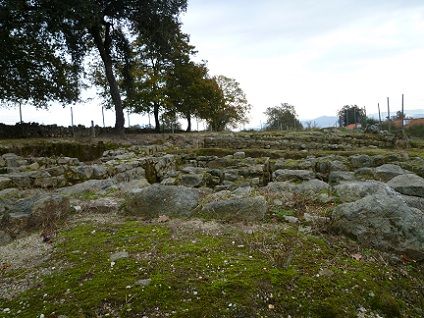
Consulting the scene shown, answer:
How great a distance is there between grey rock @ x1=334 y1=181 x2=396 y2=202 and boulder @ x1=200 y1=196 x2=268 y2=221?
1.31m

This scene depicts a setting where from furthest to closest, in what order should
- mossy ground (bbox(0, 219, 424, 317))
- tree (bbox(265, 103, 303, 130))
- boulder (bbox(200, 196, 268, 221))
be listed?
tree (bbox(265, 103, 303, 130)), boulder (bbox(200, 196, 268, 221)), mossy ground (bbox(0, 219, 424, 317))

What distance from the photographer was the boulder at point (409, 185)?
5039 millimetres

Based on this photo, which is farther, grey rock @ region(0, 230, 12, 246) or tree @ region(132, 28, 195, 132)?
tree @ region(132, 28, 195, 132)

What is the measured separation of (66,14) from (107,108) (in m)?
13.8

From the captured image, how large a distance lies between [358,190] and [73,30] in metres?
17.3

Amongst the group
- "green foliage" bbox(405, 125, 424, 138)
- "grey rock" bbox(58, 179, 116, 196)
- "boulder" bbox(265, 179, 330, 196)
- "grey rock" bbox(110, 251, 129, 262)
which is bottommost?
"grey rock" bbox(110, 251, 129, 262)

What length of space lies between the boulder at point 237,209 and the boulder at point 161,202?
0.93ft

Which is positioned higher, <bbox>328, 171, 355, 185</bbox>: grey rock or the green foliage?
the green foliage

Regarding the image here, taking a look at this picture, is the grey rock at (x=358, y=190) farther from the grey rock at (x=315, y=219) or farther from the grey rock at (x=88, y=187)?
the grey rock at (x=88, y=187)

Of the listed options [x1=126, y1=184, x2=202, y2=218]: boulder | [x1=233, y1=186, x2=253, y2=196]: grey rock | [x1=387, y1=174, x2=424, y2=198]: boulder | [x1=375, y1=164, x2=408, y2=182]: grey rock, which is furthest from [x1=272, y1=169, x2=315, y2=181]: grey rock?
[x1=126, y1=184, x2=202, y2=218]: boulder

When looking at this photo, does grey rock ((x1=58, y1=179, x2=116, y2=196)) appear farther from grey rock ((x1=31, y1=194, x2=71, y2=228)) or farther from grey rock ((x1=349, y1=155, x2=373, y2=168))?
grey rock ((x1=349, y1=155, x2=373, y2=168))

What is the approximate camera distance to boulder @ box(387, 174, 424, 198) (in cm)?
504

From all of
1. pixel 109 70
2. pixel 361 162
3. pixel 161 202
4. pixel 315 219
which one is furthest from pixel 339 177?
pixel 109 70

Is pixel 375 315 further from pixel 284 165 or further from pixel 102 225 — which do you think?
pixel 284 165
